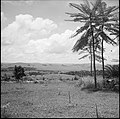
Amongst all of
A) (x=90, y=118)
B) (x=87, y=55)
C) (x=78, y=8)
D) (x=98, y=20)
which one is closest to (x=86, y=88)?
(x=98, y=20)

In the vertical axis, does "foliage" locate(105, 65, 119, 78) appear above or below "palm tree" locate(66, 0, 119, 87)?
below

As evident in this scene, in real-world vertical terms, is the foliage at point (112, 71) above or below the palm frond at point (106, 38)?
below

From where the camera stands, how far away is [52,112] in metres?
8.61

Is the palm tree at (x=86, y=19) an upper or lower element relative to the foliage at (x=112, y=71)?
upper

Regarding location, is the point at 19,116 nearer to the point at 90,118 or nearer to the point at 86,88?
the point at 90,118

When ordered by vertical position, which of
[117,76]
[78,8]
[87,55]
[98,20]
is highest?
[78,8]

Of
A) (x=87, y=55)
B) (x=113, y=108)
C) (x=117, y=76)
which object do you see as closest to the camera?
(x=113, y=108)

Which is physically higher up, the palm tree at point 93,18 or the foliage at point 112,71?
the palm tree at point 93,18

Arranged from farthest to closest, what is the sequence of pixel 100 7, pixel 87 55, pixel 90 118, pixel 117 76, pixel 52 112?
pixel 87 55 → pixel 100 7 → pixel 117 76 → pixel 52 112 → pixel 90 118

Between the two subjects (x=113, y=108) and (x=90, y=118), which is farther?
(x=113, y=108)

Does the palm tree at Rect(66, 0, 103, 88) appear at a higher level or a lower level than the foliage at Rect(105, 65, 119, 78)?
higher

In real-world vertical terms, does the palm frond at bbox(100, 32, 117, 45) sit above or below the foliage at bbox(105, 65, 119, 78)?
above

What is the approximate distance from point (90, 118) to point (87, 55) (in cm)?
2347

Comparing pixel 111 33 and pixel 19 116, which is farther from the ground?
pixel 111 33
